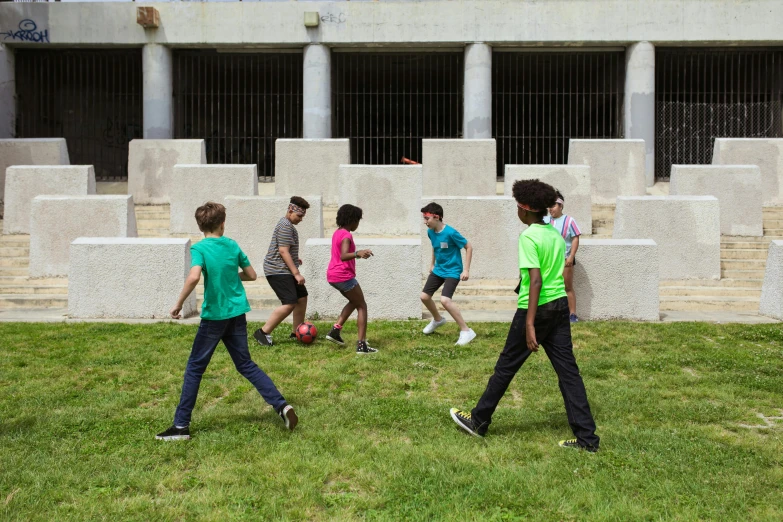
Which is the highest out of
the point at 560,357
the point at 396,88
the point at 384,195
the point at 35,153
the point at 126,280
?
the point at 396,88

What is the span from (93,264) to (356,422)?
5.62 m

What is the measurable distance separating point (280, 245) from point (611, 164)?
8.40m

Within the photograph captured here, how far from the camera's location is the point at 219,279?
519 cm

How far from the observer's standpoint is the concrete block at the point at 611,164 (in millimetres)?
14133

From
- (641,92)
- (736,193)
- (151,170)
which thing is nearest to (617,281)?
(736,193)

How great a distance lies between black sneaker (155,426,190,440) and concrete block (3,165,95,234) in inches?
366

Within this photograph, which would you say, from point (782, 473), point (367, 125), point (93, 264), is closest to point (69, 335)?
point (93, 264)

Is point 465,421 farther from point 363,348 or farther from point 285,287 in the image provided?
point 285,287

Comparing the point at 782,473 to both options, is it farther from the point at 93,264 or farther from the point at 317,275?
the point at 93,264

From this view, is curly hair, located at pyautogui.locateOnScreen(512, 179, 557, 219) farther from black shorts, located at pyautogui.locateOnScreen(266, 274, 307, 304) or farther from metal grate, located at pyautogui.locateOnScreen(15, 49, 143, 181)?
metal grate, located at pyautogui.locateOnScreen(15, 49, 143, 181)

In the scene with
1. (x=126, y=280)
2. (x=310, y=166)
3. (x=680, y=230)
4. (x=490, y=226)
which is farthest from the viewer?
(x=310, y=166)

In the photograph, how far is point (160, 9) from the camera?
1844 centimetres

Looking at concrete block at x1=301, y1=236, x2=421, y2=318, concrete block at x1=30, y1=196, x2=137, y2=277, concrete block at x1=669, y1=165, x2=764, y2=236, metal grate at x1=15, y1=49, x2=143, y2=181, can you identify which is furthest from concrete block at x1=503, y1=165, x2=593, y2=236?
metal grate at x1=15, y1=49, x2=143, y2=181

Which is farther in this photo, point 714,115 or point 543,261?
point 714,115
